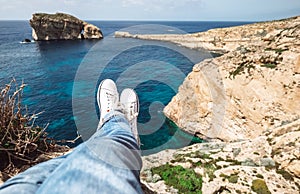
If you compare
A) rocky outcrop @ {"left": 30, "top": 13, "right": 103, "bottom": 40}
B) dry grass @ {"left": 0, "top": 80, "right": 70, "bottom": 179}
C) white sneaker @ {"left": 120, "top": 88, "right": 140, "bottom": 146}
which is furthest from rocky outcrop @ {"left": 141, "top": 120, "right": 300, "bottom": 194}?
rocky outcrop @ {"left": 30, "top": 13, "right": 103, "bottom": 40}

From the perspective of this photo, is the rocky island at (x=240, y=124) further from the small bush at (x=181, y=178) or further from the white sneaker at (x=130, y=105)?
the white sneaker at (x=130, y=105)

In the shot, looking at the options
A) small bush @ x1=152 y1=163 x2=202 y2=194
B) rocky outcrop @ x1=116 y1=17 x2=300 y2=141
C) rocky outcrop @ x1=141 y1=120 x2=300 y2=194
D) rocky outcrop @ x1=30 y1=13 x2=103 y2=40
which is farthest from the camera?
rocky outcrop @ x1=30 y1=13 x2=103 y2=40

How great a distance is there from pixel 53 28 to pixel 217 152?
7020 centimetres

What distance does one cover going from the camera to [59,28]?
219ft

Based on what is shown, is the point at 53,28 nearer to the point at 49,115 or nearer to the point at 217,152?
the point at 49,115

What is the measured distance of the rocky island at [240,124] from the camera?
534cm

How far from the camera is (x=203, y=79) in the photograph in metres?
16.8

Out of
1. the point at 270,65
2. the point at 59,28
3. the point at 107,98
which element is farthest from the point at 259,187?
the point at 59,28

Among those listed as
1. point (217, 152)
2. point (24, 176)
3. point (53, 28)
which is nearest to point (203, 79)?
point (217, 152)

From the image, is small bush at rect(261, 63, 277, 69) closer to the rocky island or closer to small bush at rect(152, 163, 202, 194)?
the rocky island

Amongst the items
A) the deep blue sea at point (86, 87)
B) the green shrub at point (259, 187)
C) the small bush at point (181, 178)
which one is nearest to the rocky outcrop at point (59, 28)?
the deep blue sea at point (86, 87)

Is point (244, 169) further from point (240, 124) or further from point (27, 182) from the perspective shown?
point (240, 124)

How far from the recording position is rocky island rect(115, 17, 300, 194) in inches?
210

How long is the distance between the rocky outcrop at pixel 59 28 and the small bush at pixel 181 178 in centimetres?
6850
